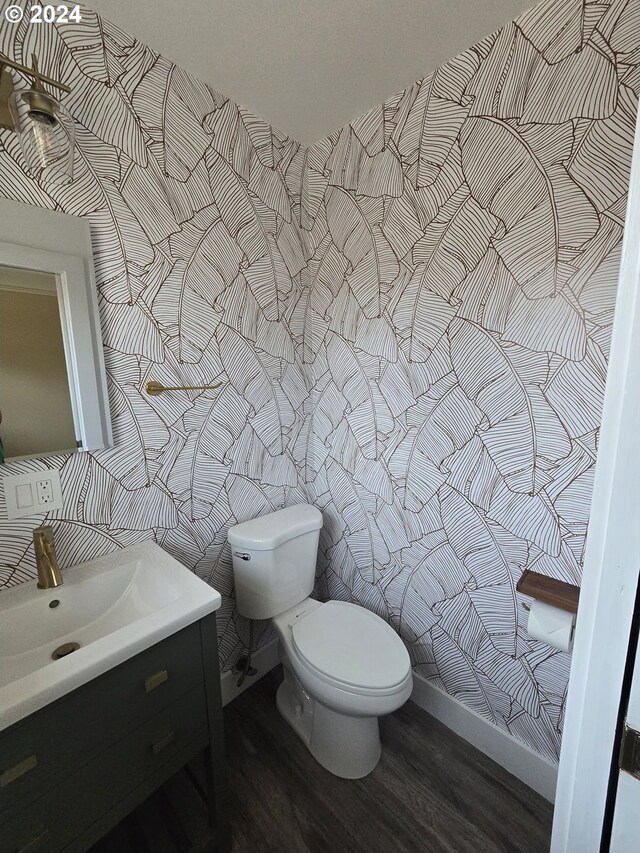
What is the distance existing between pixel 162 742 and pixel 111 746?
5.7 inches

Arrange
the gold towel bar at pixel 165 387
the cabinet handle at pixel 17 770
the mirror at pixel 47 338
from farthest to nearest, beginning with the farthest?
the gold towel bar at pixel 165 387 → the mirror at pixel 47 338 → the cabinet handle at pixel 17 770

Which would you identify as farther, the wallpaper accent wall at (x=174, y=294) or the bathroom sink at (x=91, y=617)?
the wallpaper accent wall at (x=174, y=294)

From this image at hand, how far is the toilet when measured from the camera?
1.27 metres

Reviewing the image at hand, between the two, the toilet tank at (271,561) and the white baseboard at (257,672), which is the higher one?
the toilet tank at (271,561)

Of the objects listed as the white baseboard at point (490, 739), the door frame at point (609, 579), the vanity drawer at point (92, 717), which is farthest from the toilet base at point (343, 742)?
the door frame at point (609, 579)

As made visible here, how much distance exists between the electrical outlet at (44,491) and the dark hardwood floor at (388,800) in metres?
1.22

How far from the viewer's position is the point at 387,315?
60.0 inches

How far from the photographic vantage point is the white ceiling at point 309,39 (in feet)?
3.53

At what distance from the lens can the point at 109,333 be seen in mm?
1217

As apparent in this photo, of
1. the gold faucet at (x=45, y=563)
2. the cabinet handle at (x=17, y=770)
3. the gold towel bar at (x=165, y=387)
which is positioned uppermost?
the gold towel bar at (x=165, y=387)

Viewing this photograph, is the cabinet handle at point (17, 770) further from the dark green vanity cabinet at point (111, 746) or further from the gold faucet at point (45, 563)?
the gold faucet at point (45, 563)

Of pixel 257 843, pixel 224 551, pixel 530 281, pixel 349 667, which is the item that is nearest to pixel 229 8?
pixel 530 281

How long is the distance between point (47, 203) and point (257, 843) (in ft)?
6.83

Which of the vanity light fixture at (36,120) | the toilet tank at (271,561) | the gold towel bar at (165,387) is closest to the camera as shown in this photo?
the vanity light fixture at (36,120)
